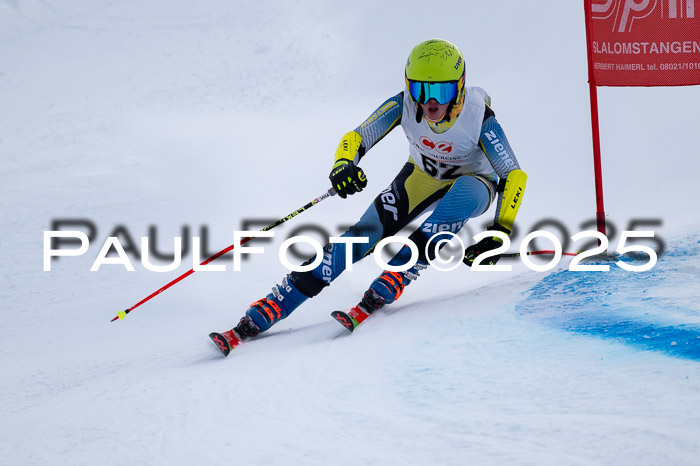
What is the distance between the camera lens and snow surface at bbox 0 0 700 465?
227 cm

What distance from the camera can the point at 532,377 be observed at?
2.47 metres

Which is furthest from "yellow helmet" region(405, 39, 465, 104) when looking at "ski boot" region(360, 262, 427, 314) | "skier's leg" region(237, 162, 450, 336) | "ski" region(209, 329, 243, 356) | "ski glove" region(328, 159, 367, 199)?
"ski" region(209, 329, 243, 356)

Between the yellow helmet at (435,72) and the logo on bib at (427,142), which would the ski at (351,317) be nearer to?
the logo on bib at (427,142)

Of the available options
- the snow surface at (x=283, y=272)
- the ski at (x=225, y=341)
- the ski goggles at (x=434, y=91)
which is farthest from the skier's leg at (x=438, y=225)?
the ski at (x=225, y=341)

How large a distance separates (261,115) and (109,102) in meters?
1.92

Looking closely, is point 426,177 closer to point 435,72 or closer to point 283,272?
point 435,72

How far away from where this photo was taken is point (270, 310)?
11.9ft

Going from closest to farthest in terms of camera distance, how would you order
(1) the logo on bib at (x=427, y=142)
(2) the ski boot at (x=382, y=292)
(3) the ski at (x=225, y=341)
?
(3) the ski at (x=225, y=341)
(2) the ski boot at (x=382, y=292)
(1) the logo on bib at (x=427, y=142)

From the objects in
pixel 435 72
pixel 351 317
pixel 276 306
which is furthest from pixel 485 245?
pixel 276 306

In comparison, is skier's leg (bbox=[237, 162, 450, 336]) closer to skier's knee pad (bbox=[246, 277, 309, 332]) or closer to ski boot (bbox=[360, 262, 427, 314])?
skier's knee pad (bbox=[246, 277, 309, 332])

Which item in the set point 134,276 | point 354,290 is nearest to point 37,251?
point 134,276

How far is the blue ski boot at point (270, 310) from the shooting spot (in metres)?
3.60

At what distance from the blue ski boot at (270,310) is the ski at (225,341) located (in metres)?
0.11

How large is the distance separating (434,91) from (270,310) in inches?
53.5
